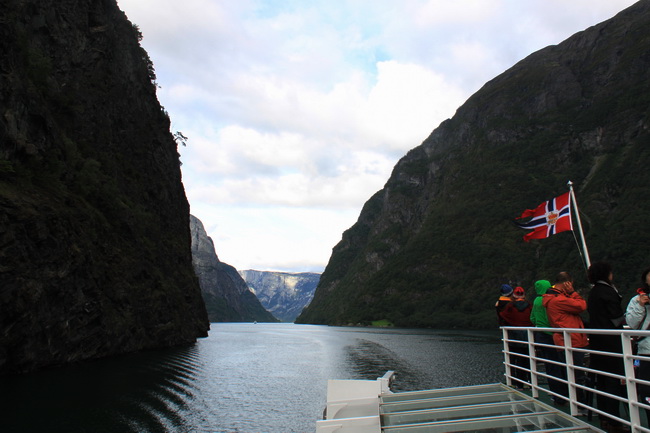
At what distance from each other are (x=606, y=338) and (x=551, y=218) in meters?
11.3

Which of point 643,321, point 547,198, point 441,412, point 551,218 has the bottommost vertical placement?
point 441,412

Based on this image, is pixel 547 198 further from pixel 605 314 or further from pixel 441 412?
pixel 441 412

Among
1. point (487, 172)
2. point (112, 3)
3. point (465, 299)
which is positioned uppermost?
point (487, 172)

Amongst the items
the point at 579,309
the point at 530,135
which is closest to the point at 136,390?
the point at 579,309

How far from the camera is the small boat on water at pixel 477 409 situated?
5.51 m

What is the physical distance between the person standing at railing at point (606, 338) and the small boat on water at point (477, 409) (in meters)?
0.13

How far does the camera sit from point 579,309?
6.94 metres

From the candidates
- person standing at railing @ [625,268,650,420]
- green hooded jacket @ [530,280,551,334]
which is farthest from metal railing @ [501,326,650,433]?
green hooded jacket @ [530,280,551,334]

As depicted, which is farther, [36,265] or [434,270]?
[434,270]

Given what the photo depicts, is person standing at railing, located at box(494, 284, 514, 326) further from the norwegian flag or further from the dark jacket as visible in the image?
the norwegian flag

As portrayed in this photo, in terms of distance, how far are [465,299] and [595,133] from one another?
83.6 meters

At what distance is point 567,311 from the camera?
7117 mm

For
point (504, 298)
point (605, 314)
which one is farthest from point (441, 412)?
point (504, 298)

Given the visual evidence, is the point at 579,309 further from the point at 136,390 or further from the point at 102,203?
the point at 102,203
